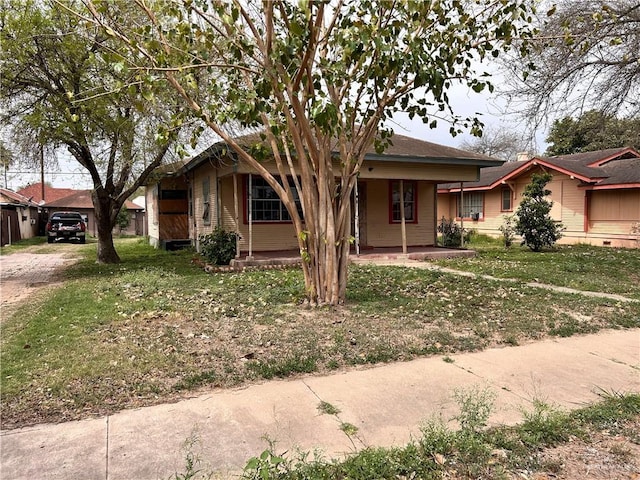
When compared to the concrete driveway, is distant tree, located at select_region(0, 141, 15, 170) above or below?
above

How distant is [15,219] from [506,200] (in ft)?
87.7

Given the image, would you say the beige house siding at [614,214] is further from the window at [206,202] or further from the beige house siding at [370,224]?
the window at [206,202]

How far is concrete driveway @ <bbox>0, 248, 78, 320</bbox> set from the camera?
8.18 metres

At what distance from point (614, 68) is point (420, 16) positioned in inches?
311

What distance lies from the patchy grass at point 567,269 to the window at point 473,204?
10436 mm

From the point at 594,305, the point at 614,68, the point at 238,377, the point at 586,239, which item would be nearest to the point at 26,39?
the point at 238,377

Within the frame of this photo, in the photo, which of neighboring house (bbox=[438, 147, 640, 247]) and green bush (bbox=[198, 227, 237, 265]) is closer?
green bush (bbox=[198, 227, 237, 265])

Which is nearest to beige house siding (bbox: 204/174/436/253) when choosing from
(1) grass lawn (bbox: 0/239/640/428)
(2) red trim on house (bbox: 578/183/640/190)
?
(1) grass lawn (bbox: 0/239/640/428)

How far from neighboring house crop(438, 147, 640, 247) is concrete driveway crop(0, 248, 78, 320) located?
12299 millimetres

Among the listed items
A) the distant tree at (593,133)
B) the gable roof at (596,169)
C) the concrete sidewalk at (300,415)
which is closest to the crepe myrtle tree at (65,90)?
the concrete sidewalk at (300,415)

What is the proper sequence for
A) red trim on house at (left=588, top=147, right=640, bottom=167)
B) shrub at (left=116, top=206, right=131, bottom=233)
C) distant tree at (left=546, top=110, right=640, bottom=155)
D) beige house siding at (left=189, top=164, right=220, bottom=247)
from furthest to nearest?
1. shrub at (left=116, top=206, right=131, bottom=233)
2. red trim on house at (left=588, top=147, right=640, bottom=167)
3. beige house siding at (left=189, top=164, right=220, bottom=247)
4. distant tree at (left=546, top=110, right=640, bottom=155)

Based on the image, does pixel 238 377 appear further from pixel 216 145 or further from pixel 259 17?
pixel 216 145

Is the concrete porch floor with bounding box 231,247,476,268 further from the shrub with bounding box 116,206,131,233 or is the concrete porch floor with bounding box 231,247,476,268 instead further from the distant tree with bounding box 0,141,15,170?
the shrub with bounding box 116,206,131,233

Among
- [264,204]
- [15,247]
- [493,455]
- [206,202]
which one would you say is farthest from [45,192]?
[493,455]
